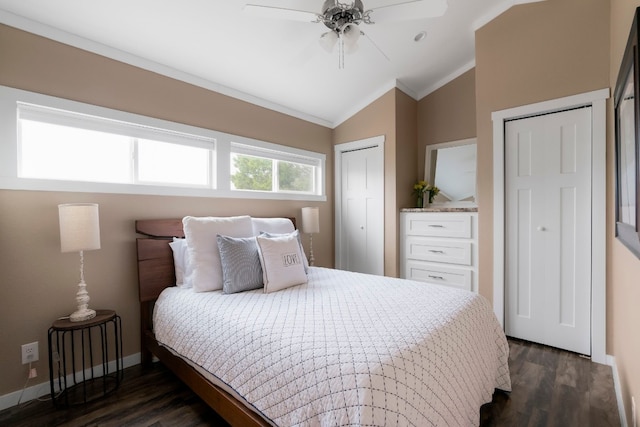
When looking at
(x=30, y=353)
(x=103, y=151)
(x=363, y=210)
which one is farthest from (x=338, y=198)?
(x=30, y=353)

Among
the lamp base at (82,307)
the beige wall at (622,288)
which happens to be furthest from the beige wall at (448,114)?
the lamp base at (82,307)

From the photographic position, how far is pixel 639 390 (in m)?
1.28

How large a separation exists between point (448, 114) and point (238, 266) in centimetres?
316

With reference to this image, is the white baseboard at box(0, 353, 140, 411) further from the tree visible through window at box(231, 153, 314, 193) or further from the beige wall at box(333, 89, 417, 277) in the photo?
the beige wall at box(333, 89, 417, 277)

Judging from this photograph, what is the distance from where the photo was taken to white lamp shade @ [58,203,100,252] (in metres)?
1.83

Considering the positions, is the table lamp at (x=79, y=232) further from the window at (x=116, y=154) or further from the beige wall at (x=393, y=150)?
the beige wall at (x=393, y=150)

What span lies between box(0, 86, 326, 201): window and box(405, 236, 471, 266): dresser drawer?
1663 millimetres

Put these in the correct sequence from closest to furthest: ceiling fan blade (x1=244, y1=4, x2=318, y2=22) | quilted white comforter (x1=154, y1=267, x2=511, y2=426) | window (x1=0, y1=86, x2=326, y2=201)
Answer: quilted white comforter (x1=154, y1=267, x2=511, y2=426) < ceiling fan blade (x1=244, y1=4, x2=318, y2=22) < window (x1=0, y1=86, x2=326, y2=201)

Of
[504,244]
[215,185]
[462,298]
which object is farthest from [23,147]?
[504,244]

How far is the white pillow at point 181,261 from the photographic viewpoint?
2357mm

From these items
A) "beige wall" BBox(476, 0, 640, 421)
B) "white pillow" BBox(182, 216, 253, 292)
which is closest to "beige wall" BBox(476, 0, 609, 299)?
"beige wall" BBox(476, 0, 640, 421)

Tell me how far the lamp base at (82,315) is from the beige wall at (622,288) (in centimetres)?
290

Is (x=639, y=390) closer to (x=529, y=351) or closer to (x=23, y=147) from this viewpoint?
(x=529, y=351)

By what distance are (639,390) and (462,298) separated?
2.53 ft
